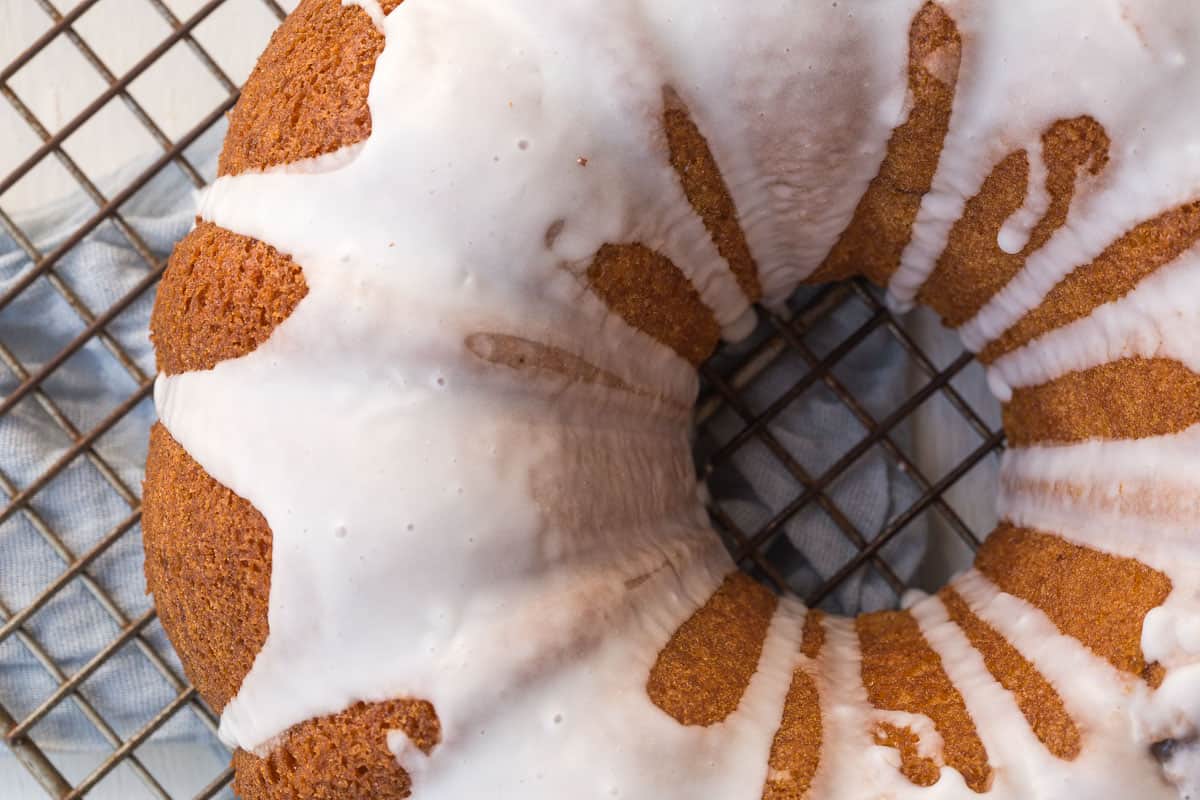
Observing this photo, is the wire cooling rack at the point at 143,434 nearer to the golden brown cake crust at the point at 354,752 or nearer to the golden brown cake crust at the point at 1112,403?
the golden brown cake crust at the point at 1112,403

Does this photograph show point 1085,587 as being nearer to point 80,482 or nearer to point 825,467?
point 825,467

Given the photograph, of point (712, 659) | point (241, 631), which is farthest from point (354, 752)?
point (712, 659)

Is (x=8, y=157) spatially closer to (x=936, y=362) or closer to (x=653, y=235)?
(x=653, y=235)

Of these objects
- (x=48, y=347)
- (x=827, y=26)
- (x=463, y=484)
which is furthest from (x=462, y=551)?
(x=48, y=347)

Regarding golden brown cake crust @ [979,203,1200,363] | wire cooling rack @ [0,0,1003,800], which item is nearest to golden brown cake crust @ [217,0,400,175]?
wire cooling rack @ [0,0,1003,800]

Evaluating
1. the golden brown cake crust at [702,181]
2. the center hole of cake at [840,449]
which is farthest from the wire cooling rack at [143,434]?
the golden brown cake crust at [702,181]
